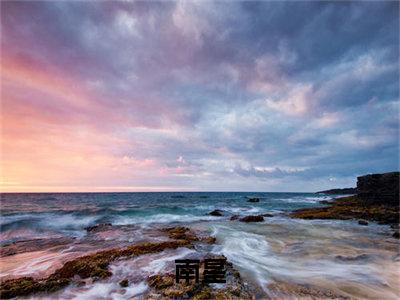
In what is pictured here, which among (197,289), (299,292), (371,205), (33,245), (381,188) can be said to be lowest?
(299,292)

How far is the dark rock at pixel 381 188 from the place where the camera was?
3667 cm

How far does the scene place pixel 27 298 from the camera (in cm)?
779

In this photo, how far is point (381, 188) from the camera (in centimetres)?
3888

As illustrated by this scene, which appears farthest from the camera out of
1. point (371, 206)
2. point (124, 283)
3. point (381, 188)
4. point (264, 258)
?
point (381, 188)

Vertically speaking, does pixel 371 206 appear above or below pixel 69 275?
above

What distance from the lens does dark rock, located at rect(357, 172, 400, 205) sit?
120ft

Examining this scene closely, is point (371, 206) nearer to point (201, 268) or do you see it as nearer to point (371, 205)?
point (371, 205)

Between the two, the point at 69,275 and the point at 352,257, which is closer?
the point at 69,275

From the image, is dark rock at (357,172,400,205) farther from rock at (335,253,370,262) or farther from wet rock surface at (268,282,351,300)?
wet rock surface at (268,282,351,300)

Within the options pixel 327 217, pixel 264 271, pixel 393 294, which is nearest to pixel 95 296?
pixel 264 271

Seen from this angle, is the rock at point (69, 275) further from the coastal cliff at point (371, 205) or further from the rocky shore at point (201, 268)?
the coastal cliff at point (371, 205)

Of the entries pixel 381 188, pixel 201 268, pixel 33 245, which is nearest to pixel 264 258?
pixel 201 268

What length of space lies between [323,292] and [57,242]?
52.1ft

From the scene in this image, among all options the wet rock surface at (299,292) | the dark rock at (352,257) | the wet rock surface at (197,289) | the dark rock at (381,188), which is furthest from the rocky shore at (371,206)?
the wet rock surface at (197,289)
